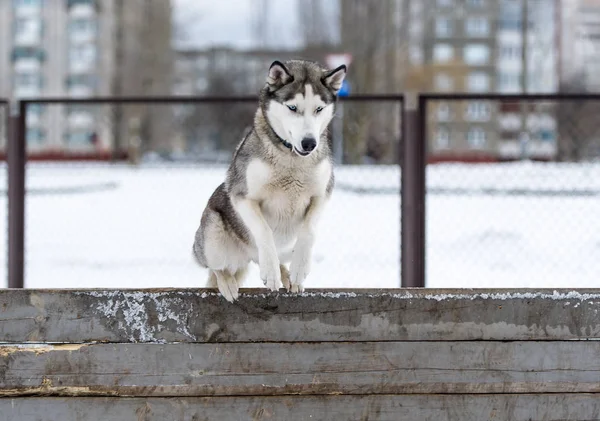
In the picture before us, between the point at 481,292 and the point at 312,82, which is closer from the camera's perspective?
the point at 481,292

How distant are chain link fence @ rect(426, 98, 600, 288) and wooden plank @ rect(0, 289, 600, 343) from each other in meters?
2.81

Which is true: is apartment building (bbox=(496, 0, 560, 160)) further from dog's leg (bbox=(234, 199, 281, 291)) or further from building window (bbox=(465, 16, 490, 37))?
dog's leg (bbox=(234, 199, 281, 291))

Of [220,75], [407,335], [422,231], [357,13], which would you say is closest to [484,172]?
[422,231]

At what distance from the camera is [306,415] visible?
2.63 meters

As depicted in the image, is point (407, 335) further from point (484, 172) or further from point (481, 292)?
point (484, 172)

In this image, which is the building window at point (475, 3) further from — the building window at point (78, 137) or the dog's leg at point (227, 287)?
the dog's leg at point (227, 287)

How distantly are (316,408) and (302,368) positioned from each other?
0.15m

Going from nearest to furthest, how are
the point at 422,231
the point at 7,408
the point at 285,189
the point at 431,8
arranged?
the point at 7,408 → the point at 285,189 → the point at 422,231 → the point at 431,8

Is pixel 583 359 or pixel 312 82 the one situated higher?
pixel 312 82

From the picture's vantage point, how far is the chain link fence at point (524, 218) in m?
6.36

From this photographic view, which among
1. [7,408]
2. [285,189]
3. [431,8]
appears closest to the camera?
[7,408]

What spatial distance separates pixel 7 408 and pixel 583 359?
6.64 ft

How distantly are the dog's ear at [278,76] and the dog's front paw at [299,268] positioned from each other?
0.80 meters

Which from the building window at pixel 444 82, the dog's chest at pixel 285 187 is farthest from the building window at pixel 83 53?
the dog's chest at pixel 285 187
